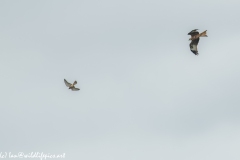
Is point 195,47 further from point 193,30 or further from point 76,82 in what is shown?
point 76,82

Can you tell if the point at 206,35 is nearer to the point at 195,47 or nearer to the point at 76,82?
the point at 195,47

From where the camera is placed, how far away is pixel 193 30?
247 ft

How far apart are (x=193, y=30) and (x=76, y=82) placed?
81.5ft

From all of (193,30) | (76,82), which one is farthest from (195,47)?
(76,82)

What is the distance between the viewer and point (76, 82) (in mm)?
94125

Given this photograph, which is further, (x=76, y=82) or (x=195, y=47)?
(x=76, y=82)

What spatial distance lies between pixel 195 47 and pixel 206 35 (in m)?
2.96

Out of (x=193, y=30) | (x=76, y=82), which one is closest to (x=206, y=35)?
(x=193, y=30)

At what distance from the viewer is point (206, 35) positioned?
7406cm

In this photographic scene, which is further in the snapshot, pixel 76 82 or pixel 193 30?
pixel 76 82

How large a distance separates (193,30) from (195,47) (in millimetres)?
2385

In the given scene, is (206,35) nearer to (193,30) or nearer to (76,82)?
(193,30)

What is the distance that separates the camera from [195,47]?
251 ft

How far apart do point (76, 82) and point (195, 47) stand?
77.6 feet
